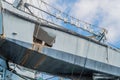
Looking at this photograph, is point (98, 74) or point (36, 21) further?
point (98, 74)

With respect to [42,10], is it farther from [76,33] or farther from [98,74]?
[98,74]

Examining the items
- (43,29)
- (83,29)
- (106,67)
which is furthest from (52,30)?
(83,29)

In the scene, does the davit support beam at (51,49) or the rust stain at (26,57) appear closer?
the davit support beam at (51,49)

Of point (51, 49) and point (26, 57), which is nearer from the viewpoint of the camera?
point (26, 57)

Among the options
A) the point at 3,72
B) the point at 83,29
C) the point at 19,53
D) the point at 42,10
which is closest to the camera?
the point at 19,53

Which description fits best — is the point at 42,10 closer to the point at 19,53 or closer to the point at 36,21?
the point at 36,21

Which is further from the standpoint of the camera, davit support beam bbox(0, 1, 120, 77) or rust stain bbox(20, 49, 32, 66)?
rust stain bbox(20, 49, 32, 66)

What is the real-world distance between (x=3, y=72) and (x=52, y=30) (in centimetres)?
429

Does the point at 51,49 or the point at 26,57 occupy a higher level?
the point at 51,49

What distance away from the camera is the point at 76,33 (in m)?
19.5

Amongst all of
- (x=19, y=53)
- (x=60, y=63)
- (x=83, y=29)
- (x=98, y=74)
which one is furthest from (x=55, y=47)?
(x=83, y=29)

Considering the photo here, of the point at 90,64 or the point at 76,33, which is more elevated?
the point at 76,33

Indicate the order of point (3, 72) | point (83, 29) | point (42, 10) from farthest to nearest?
point (83, 29) → point (42, 10) → point (3, 72)

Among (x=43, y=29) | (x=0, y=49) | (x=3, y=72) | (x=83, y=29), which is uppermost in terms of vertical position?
(x=83, y=29)
